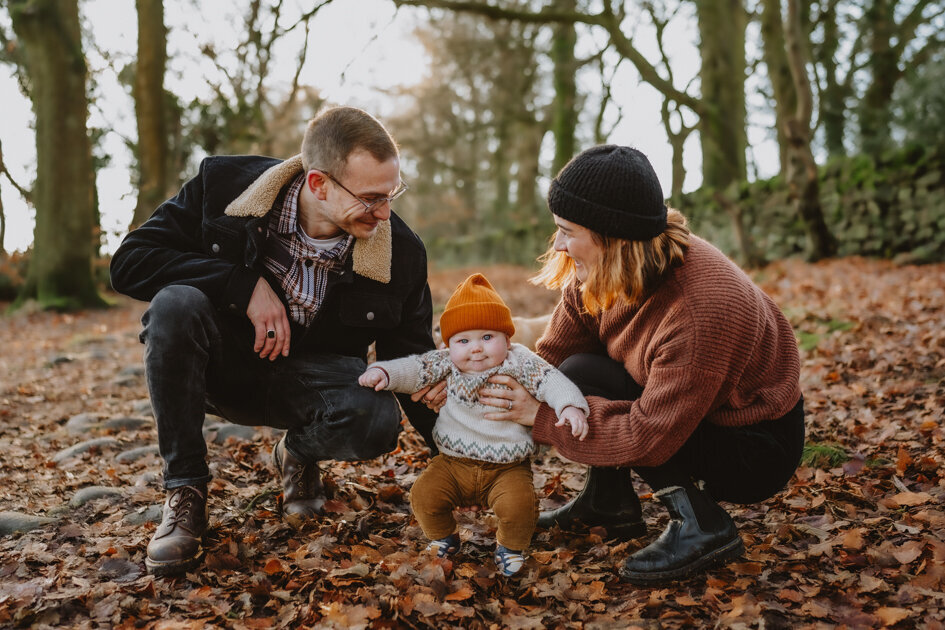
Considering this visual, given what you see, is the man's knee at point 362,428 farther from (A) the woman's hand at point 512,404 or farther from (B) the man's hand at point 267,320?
(A) the woman's hand at point 512,404

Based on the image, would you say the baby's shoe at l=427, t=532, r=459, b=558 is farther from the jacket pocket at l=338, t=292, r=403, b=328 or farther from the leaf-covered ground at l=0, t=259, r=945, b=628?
the jacket pocket at l=338, t=292, r=403, b=328

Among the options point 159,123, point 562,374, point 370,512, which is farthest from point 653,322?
point 159,123

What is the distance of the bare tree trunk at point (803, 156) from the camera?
9.43 m

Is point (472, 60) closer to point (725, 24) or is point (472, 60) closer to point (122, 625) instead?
point (725, 24)

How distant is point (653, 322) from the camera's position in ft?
9.16

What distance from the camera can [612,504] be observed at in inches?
127

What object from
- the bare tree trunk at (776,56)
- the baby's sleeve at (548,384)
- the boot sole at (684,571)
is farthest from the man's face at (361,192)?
the bare tree trunk at (776,56)

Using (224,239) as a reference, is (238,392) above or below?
below

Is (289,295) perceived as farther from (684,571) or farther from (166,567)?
(684,571)

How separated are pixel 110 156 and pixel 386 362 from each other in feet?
55.8

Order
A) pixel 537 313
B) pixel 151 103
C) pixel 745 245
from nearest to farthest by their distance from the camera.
A: pixel 537 313, pixel 745 245, pixel 151 103

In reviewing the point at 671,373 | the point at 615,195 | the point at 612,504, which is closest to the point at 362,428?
the point at 612,504

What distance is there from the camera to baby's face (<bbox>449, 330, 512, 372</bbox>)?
9.57 ft

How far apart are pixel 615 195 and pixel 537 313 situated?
8.22 metres
